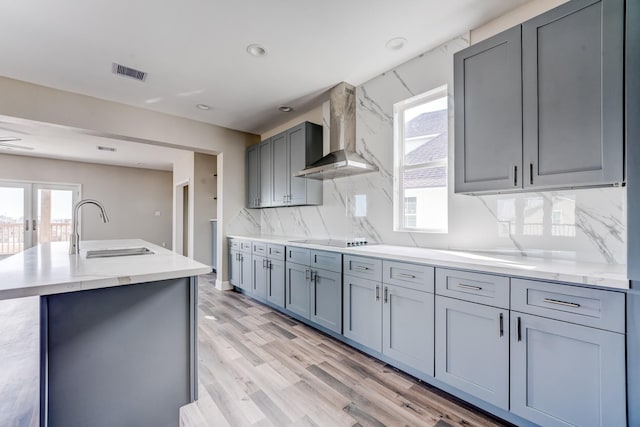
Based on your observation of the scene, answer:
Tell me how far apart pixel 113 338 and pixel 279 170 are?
3.10m

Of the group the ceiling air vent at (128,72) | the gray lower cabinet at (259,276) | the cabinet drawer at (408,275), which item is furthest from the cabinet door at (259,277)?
the ceiling air vent at (128,72)

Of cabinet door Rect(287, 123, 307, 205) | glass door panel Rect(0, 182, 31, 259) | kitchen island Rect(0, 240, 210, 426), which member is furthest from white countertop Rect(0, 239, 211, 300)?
glass door panel Rect(0, 182, 31, 259)

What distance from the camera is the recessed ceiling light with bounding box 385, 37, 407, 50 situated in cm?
240

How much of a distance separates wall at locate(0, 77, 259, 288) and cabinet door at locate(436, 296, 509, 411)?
3.66 metres

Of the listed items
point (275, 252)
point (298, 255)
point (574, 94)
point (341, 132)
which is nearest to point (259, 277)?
point (275, 252)

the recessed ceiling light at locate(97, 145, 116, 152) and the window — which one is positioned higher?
the recessed ceiling light at locate(97, 145, 116, 152)

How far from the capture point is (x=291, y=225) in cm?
443

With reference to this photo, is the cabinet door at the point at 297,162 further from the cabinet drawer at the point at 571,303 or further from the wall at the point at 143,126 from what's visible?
the cabinet drawer at the point at 571,303

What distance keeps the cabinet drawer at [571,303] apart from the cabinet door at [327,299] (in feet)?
4.69

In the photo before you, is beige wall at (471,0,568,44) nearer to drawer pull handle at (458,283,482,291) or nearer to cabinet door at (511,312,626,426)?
drawer pull handle at (458,283,482,291)

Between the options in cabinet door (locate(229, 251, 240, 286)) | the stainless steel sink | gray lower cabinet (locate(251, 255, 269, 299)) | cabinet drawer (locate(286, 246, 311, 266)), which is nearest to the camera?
the stainless steel sink

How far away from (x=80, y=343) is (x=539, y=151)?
2.58 meters

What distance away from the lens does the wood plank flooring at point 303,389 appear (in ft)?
5.51

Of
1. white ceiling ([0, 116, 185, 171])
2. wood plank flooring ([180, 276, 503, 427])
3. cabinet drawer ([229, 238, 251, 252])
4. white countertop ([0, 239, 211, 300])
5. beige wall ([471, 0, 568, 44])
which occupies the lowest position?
wood plank flooring ([180, 276, 503, 427])
